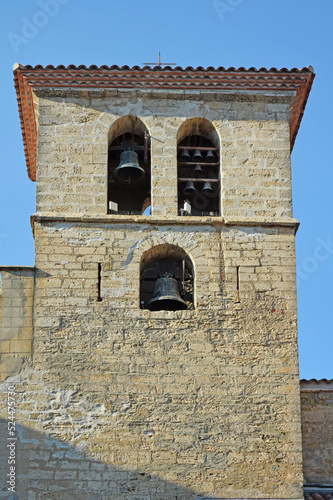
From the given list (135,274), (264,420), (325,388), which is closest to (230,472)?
(264,420)

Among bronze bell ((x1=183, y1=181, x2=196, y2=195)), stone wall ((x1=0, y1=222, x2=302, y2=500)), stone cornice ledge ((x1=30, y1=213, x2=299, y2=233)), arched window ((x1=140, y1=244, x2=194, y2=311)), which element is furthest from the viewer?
bronze bell ((x1=183, y1=181, x2=196, y2=195))

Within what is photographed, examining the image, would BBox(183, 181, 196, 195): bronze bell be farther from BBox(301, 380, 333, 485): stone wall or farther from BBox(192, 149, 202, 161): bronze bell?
BBox(301, 380, 333, 485): stone wall

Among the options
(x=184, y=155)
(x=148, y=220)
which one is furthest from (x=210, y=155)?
(x=148, y=220)

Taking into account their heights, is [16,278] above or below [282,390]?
above

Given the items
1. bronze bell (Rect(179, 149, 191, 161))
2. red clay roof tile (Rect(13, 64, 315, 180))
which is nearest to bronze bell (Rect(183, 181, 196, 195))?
bronze bell (Rect(179, 149, 191, 161))

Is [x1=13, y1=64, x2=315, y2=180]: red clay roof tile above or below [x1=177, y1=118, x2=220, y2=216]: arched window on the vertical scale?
above

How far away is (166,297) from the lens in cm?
1596

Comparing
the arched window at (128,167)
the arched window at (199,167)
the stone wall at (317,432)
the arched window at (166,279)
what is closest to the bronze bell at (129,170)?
the arched window at (128,167)

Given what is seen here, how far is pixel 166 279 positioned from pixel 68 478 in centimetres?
313

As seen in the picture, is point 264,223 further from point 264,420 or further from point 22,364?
point 22,364

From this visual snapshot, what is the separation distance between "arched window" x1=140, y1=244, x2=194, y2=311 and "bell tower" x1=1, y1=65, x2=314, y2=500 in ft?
0.08

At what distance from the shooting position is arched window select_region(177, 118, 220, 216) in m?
17.1

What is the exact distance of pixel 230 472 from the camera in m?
15.0

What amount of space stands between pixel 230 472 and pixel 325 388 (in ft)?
6.33
